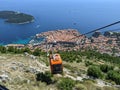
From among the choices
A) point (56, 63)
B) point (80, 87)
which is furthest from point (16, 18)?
point (56, 63)

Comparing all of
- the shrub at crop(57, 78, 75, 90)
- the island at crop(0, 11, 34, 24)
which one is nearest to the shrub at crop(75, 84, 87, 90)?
the shrub at crop(57, 78, 75, 90)

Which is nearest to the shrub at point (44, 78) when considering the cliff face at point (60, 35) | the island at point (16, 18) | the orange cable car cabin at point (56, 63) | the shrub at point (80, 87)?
the orange cable car cabin at point (56, 63)

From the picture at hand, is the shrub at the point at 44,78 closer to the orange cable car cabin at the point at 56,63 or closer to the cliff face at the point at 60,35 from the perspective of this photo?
the orange cable car cabin at the point at 56,63

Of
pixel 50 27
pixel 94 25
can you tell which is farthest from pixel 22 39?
pixel 94 25

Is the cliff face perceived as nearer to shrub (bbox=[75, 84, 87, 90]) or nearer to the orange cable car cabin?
shrub (bbox=[75, 84, 87, 90])

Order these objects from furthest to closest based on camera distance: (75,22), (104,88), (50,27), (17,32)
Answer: (75,22)
(50,27)
(17,32)
(104,88)

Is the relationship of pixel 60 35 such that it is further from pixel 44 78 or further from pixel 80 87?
pixel 80 87

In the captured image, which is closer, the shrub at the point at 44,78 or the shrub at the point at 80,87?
the shrub at the point at 80,87

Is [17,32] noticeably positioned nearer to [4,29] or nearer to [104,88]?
[4,29]

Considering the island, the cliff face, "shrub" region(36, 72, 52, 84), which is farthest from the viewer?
the island

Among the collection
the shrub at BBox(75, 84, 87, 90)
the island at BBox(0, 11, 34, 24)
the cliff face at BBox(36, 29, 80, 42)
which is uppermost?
the island at BBox(0, 11, 34, 24)

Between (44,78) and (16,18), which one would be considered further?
(16,18)
